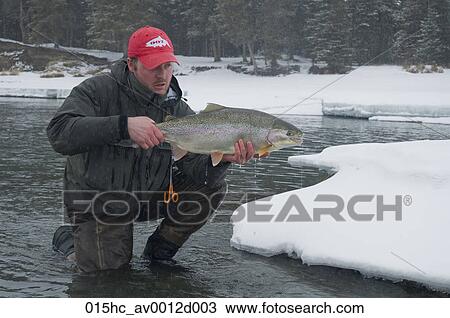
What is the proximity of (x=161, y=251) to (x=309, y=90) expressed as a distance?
1209 inches

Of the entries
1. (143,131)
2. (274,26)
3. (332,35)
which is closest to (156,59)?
(143,131)

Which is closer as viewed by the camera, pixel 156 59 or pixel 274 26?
pixel 156 59

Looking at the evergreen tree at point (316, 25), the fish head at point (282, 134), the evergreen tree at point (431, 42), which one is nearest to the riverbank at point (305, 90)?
the evergreen tree at point (431, 42)

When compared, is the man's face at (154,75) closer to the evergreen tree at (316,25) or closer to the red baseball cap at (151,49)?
the red baseball cap at (151,49)

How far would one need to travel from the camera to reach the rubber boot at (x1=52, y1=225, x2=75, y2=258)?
468 centimetres

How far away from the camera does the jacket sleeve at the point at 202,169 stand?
4.38 metres

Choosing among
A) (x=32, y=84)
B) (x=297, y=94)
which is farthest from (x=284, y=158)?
(x=32, y=84)

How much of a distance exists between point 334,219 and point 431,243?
1021 millimetres

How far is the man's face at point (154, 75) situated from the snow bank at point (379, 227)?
1732 mm

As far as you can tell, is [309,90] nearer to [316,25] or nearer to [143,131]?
[316,25]

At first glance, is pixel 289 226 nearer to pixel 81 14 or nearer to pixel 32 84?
pixel 32 84

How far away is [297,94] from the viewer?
32.2m

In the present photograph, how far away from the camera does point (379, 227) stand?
191 inches

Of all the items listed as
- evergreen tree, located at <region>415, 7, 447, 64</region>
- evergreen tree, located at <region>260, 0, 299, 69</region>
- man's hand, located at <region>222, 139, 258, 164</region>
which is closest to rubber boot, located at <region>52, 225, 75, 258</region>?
man's hand, located at <region>222, 139, 258, 164</region>
